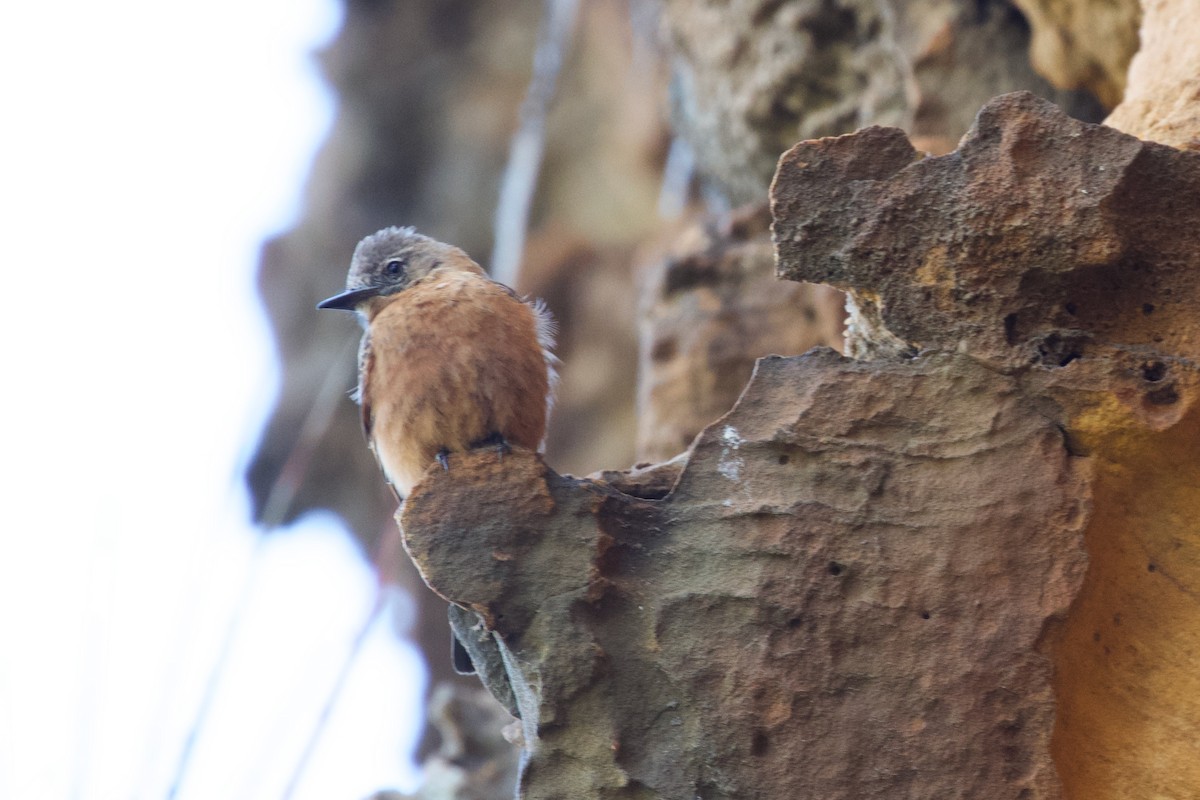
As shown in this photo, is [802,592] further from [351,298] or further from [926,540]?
[351,298]

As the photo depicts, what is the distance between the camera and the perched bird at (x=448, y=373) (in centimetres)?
393

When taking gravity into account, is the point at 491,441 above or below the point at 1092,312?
below

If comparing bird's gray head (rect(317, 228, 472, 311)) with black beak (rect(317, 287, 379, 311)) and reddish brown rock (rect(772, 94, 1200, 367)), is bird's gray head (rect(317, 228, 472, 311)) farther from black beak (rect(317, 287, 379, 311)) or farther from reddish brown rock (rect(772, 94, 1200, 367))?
reddish brown rock (rect(772, 94, 1200, 367))

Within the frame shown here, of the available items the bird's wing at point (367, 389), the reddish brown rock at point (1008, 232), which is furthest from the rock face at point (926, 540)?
the bird's wing at point (367, 389)

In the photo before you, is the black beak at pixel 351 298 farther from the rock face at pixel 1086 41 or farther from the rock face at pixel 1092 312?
the rock face at pixel 1086 41

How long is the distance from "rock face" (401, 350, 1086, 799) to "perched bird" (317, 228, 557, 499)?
46cm

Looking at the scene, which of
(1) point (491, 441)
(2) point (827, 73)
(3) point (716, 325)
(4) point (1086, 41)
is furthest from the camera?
(2) point (827, 73)

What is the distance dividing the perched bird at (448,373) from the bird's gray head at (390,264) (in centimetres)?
6

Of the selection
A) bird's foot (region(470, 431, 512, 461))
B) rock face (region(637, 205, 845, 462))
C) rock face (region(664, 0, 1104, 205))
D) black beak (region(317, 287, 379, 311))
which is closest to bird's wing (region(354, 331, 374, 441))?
black beak (region(317, 287, 379, 311))

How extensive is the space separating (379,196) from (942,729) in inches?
412

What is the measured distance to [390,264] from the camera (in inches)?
189

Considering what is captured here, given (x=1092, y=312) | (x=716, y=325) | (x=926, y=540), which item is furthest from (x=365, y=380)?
(x=716, y=325)

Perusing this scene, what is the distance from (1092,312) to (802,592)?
3.63 ft

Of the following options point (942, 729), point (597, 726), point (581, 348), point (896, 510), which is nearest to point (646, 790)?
point (597, 726)
